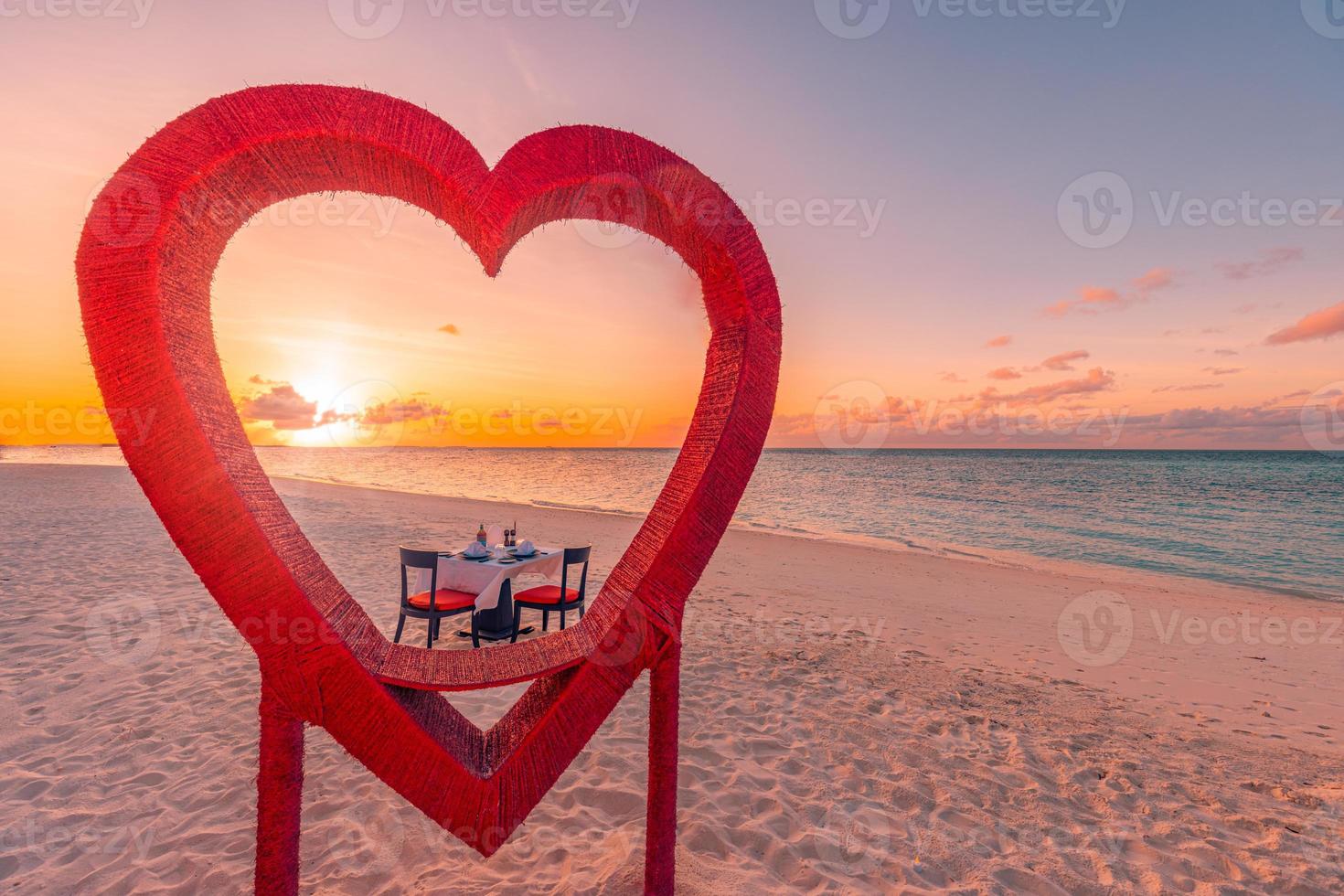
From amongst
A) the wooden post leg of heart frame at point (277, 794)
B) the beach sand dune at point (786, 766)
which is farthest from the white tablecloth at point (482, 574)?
the wooden post leg of heart frame at point (277, 794)

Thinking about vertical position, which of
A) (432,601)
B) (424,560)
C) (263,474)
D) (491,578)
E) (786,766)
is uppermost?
(263,474)

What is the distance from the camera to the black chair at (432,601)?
5387mm

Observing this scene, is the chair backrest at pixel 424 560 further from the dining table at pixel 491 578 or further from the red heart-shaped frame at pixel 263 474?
the red heart-shaped frame at pixel 263 474

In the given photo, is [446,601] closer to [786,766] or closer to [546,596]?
[546,596]

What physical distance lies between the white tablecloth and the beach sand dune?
106 cm

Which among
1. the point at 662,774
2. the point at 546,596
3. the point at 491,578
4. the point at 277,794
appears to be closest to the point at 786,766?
the point at 662,774

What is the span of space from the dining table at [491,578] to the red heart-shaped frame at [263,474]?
3.50 meters

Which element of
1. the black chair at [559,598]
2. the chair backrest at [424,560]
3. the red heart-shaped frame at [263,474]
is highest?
the red heart-shaped frame at [263,474]

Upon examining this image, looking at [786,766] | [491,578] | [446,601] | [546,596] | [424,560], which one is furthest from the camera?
[546,596]

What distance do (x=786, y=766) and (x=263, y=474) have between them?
353cm

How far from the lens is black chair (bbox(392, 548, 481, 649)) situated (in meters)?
5.39

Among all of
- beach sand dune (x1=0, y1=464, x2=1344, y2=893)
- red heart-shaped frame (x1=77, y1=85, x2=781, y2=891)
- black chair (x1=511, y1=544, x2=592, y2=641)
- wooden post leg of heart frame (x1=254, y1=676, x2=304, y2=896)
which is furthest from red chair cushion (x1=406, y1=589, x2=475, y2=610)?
wooden post leg of heart frame (x1=254, y1=676, x2=304, y2=896)

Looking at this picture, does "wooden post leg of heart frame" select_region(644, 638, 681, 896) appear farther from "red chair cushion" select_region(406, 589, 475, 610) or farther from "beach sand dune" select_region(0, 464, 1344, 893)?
"red chair cushion" select_region(406, 589, 475, 610)

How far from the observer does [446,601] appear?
Result: 571 cm
